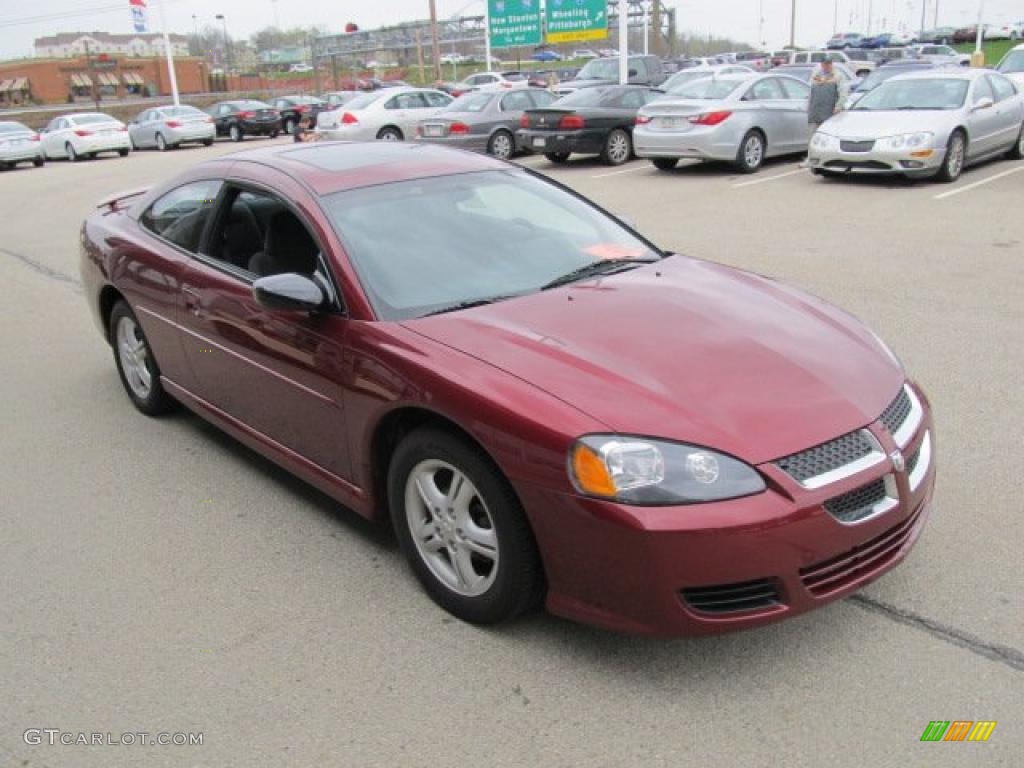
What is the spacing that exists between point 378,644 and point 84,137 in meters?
28.7

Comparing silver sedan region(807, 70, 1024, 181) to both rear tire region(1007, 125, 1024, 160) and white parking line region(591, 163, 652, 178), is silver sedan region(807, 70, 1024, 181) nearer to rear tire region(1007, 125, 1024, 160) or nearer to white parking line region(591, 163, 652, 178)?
rear tire region(1007, 125, 1024, 160)

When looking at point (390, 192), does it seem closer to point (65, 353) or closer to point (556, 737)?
point (556, 737)

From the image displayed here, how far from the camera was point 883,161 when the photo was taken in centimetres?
1239

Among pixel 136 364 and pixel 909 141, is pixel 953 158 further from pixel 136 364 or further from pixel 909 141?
pixel 136 364

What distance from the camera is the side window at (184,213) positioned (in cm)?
459

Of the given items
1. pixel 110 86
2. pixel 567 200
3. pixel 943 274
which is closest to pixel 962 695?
pixel 567 200

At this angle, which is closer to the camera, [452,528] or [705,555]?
[705,555]

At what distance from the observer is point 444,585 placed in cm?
327

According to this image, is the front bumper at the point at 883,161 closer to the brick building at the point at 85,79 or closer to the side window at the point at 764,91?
the side window at the point at 764,91

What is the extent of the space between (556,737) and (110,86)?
88814 mm

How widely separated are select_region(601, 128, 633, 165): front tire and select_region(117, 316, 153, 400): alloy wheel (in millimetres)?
12820

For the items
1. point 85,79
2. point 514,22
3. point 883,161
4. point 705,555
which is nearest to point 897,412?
point 705,555

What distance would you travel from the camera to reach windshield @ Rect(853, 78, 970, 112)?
508 inches

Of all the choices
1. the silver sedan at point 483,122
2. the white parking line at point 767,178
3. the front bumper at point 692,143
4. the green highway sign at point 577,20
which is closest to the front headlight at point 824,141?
the white parking line at point 767,178
